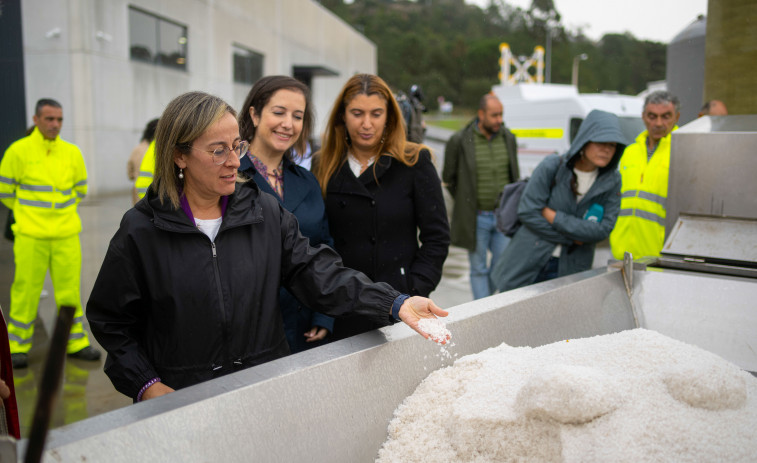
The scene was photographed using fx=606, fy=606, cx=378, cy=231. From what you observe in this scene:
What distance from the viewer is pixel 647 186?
342 centimetres

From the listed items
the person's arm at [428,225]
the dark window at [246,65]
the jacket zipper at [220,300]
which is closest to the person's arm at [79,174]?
the person's arm at [428,225]

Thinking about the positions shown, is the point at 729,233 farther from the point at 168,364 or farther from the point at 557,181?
the point at 168,364

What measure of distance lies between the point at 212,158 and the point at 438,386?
2.85 ft

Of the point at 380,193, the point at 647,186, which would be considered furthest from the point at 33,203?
the point at 647,186

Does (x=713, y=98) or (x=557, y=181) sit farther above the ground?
(x=713, y=98)

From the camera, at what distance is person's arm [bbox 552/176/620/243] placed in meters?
3.27

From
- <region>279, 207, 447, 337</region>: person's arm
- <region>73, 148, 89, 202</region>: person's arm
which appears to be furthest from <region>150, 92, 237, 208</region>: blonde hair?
<region>73, 148, 89, 202</region>: person's arm

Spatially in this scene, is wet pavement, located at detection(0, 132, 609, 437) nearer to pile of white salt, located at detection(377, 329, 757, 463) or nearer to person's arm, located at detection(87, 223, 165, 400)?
person's arm, located at detection(87, 223, 165, 400)

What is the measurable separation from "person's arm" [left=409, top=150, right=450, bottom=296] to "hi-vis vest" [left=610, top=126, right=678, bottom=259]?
1343mm

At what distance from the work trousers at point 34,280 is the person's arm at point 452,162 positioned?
2.98 m

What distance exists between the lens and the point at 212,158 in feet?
5.37

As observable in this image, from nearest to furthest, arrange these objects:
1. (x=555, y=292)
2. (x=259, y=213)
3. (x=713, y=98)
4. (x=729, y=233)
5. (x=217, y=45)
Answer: (x=259, y=213)
(x=555, y=292)
(x=729, y=233)
(x=713, y=98)
(x=217, y=45)

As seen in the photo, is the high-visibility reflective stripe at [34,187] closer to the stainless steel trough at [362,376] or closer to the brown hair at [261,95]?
the brown hair at [261,95]

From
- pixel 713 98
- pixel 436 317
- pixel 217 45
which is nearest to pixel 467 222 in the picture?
pixel 713 98
